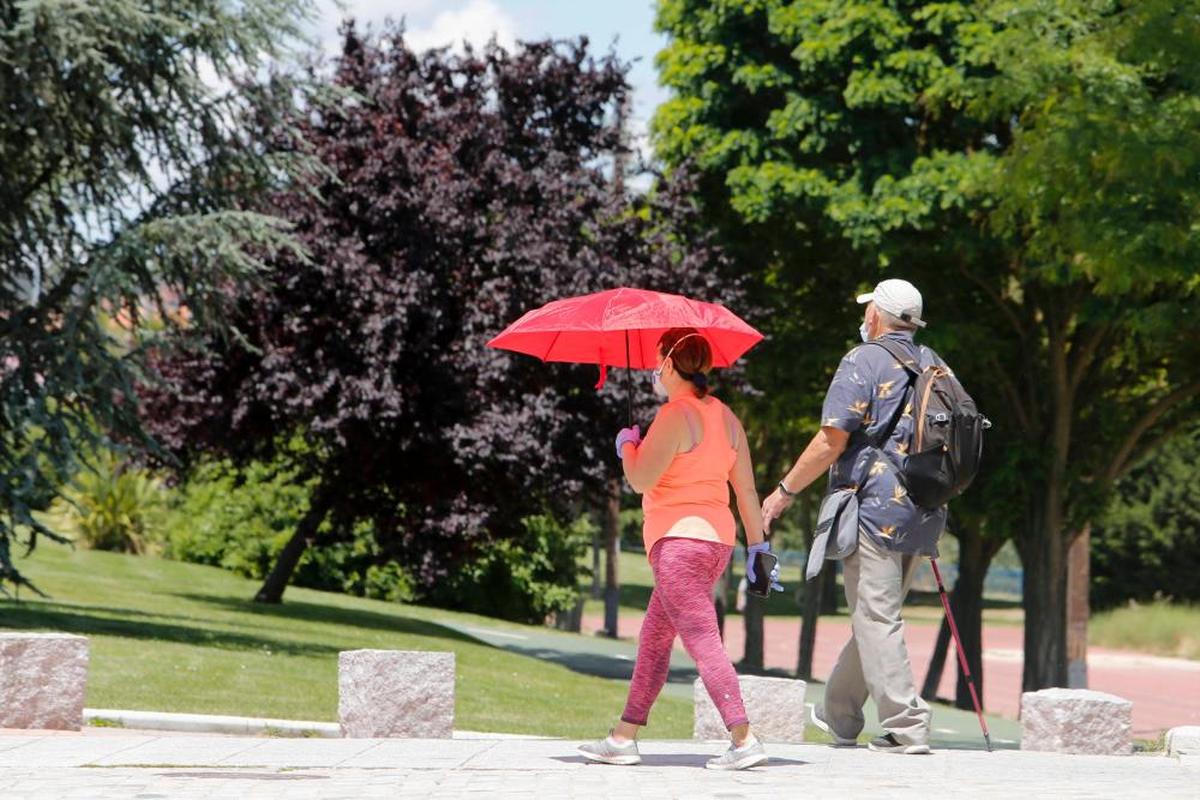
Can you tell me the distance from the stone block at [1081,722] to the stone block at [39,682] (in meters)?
4.92

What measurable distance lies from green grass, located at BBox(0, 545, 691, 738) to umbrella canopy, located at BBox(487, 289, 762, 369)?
16.3ft

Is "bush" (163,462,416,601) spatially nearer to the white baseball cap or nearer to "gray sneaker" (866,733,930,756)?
"gray sneaker" (866,733,930,756)

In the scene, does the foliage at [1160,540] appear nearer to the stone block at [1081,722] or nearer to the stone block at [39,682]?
the stone block at [1081,722]

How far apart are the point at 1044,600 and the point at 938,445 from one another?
56.2ft

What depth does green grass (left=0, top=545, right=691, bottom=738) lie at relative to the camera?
13859 millimetres

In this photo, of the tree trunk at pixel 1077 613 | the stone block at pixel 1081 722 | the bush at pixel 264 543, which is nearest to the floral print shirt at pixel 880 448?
the stone block at pixel 1081 722

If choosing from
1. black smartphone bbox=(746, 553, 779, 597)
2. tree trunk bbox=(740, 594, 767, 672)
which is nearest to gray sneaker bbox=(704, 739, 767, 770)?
black smartphone bbox=(746, 553, 779, 597)

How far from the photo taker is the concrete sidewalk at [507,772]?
6.95 m

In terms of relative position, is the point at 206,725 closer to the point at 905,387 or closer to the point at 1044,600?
the point at 905,387

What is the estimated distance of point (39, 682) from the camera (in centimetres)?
984

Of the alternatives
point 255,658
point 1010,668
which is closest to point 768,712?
point 255,658

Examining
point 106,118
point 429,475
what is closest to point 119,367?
point 106,118

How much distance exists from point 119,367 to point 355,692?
9345 millimetres

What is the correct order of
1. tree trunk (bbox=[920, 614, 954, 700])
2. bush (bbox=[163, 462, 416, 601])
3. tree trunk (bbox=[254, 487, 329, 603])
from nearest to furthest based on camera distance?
tree trunk (bbox=[254, 487, 329, 603]) < tree trunk (bbox=[920, 614, 954, 700]) < bush (bbox=[163, 462, 416, 601])
